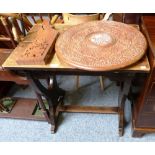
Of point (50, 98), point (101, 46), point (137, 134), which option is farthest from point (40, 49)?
point (137, 134)

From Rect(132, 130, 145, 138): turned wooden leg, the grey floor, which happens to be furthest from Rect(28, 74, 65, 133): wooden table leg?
Rect(132, 130, 145, 138): turned wooden leg

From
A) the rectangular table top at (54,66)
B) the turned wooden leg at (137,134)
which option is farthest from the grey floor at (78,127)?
the rectangular table top at (54,66)

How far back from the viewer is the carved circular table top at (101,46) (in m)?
0.85

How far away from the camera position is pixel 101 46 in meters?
0.92

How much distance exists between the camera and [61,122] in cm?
146

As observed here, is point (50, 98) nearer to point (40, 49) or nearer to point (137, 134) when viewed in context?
point (40, 49)

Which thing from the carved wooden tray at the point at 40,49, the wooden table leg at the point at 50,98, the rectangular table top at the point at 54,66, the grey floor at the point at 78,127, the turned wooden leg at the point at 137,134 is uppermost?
the carved wooden tray at the point at 40,49

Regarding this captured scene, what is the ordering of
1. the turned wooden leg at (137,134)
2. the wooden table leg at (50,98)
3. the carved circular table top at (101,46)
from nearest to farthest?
1. the carved circular table top at (101,46)
2. the wooden table leg at (50,98)
3. the turned wooden leg at (137,134)

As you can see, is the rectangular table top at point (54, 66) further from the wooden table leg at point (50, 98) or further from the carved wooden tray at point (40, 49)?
the wooden table leg at point (50, 98)

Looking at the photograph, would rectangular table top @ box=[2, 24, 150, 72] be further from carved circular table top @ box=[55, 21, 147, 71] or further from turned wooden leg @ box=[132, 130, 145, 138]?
turned wooden leg @ box=[132, 130, 145, 138]
